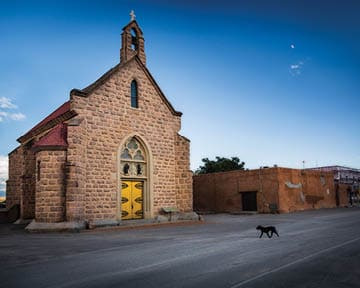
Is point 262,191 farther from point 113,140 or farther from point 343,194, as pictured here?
point 343,194

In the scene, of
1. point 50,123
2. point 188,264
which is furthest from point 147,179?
point 188,264

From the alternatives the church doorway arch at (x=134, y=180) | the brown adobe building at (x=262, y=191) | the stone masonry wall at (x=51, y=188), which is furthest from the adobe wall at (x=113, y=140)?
the brown adobe building at (x=262, y=191)

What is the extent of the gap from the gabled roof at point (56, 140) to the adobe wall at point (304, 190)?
18369mm

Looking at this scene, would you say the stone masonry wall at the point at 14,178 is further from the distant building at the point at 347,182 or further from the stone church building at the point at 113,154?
the distant building at the point at 347,182

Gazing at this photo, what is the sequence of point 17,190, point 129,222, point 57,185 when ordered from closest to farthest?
point 57,185, point 129,222, point 17,190

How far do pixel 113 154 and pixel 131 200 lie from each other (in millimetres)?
2925

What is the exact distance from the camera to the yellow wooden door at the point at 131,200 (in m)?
19.1

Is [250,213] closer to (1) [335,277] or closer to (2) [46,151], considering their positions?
(2) [46,151]

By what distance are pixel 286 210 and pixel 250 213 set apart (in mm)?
3069

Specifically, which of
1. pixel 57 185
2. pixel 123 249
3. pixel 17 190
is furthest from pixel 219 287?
pixel 17 190

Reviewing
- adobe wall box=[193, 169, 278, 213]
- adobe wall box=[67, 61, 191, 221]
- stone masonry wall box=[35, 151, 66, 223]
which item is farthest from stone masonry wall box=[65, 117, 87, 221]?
adobe wall box=[193, 169, 278, 213]

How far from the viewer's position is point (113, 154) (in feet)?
61.0

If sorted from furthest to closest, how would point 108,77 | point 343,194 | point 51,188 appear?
point 343,194, point 108,77, point 51,188

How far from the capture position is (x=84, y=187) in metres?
16.9
